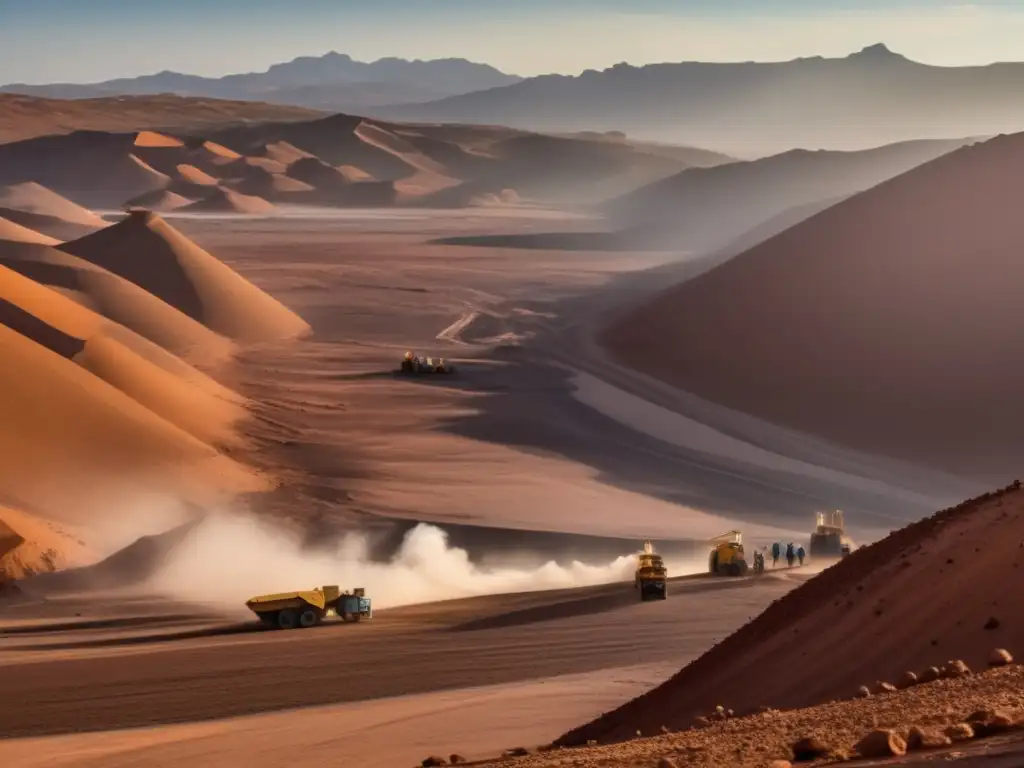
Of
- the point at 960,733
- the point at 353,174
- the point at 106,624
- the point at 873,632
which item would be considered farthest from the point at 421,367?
the point at 353,174

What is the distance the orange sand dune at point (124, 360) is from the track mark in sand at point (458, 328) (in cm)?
1469

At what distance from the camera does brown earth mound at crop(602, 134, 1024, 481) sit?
40844 mm

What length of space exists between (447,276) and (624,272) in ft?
29.7

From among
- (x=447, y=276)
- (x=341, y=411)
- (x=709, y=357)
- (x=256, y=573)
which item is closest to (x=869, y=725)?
(x=256, y=573)

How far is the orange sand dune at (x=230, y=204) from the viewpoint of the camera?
123812 mm

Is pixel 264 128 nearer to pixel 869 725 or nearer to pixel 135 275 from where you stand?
pixel 135 275

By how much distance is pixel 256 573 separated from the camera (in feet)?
81.8

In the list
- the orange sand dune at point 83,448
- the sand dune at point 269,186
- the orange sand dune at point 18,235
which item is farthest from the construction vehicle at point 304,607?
the sand dune at point 269,186

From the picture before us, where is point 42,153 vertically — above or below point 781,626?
above

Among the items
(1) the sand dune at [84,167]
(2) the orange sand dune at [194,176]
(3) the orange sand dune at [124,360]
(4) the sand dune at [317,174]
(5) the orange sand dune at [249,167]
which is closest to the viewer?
(3) the orange sand dune at [124,360]

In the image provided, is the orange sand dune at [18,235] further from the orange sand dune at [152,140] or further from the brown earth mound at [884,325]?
the orange sand dune at [152,140]

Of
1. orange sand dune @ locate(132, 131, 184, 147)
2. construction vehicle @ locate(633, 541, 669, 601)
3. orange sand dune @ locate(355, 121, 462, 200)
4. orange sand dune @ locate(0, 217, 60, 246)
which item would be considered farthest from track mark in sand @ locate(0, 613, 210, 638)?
orange sand dune @ locate(132, 131, 184, 147)

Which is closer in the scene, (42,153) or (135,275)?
(135,275)

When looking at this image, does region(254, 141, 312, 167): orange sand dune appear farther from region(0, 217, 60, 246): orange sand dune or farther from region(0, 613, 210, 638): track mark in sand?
region(0, 613, 210, 638): track mark in sand
